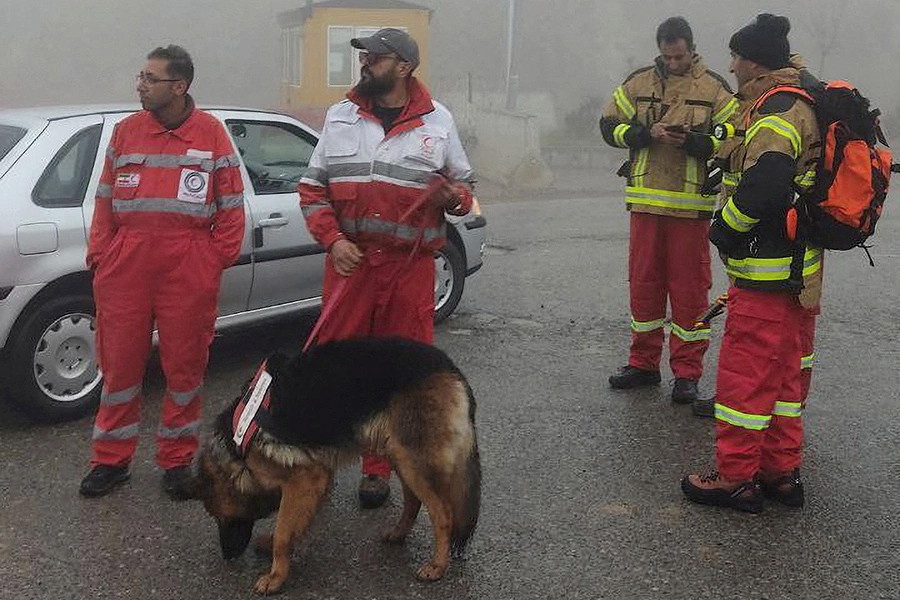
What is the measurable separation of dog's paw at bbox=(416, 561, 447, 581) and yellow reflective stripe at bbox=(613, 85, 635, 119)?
3037 mm

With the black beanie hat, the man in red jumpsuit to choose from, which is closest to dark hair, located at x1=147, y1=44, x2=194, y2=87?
the man in red jumpsuit

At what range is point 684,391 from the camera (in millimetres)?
5266

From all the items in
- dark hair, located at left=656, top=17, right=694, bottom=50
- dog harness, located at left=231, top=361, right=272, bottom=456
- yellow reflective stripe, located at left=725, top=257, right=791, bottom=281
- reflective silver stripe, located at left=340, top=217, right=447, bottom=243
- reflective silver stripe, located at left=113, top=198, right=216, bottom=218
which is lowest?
dog harness, located at left=231, top=361, right=272, bottom=456

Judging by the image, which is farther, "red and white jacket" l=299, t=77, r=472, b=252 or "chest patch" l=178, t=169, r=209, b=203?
"chest patch" l=178, t=169, r=209, b=203

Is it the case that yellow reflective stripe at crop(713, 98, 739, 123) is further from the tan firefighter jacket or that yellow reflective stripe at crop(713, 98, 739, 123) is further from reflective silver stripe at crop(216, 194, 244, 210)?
reflective silver stripe at crop(216, 194, 244, 210)

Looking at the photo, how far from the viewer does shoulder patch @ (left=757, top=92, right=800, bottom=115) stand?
3676 millimetres

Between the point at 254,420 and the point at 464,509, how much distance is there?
820 mm

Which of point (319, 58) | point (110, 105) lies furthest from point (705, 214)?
point (319, 58)

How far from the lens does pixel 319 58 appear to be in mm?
27703

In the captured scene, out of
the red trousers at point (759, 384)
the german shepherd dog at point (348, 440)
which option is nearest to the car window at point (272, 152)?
the german shepherd dog at point (348, 440)

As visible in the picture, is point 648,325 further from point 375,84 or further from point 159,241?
point 159,241

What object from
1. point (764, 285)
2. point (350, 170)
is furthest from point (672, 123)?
point (350, 170)

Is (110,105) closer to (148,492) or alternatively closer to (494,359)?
(148,492)

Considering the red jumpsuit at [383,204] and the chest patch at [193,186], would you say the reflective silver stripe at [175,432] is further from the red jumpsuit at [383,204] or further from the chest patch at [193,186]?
the chest patch at [193,186]
